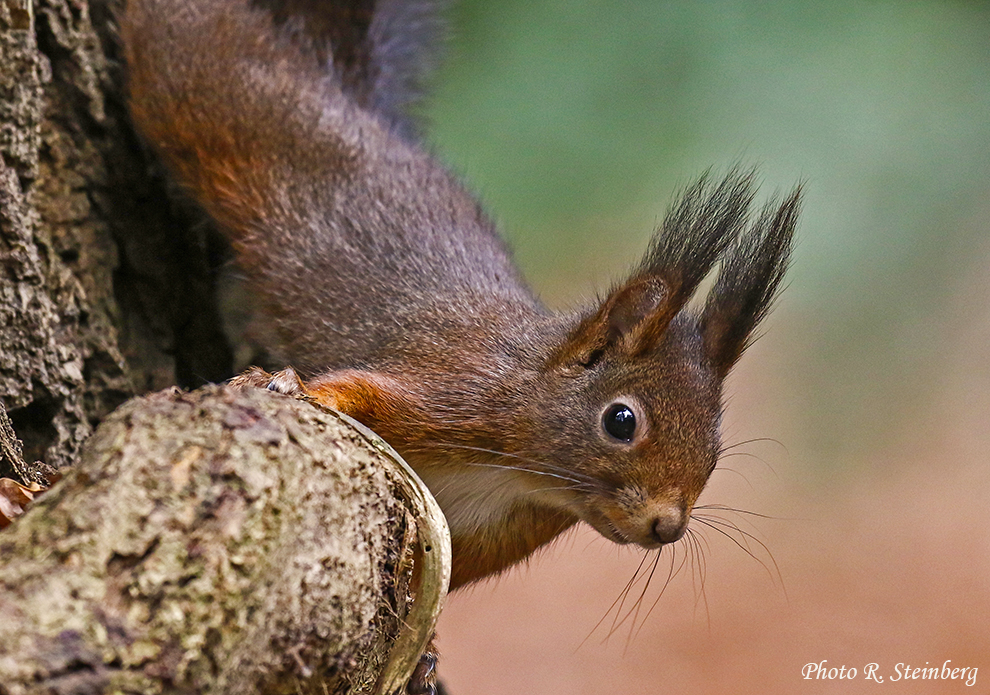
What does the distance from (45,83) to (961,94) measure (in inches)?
142

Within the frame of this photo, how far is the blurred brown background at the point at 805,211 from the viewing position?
357cm

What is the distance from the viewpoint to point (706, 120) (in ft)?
12.8

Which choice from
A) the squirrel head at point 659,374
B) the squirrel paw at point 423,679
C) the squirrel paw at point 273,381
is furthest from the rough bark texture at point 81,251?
the squirrel head at point 659,374

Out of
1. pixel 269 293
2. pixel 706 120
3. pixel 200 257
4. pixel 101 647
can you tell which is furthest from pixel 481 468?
pixel 706 120

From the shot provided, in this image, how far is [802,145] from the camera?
3865mm

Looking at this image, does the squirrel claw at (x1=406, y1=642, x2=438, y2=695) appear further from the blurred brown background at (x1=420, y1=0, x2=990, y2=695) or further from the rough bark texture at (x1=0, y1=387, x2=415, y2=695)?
the blurred brown background at (x1=420, y1=0, x2=990, y2=695)

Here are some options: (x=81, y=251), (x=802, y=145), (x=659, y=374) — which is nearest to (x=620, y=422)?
(x=659, y=374)

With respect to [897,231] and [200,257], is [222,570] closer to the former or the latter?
[200,257]

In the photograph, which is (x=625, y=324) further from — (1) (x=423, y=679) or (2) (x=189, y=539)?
(2) (x=189, y=539)

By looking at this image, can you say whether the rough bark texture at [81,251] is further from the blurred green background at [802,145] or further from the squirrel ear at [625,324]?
the blurred green background at [802,145]

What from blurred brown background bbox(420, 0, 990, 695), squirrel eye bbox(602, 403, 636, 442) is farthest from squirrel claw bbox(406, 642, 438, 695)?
blurred brown background bbox(420, 0, 990, 695)

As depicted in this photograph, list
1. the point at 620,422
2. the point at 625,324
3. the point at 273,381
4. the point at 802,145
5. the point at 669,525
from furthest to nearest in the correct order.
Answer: the point at 802,145 → the point at 625,324 → the point at 620,422 → the point at 669,525 → the point at 273,381

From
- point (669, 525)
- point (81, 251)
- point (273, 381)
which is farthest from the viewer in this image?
point (81, 251)

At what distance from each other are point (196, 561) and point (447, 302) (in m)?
1.20
